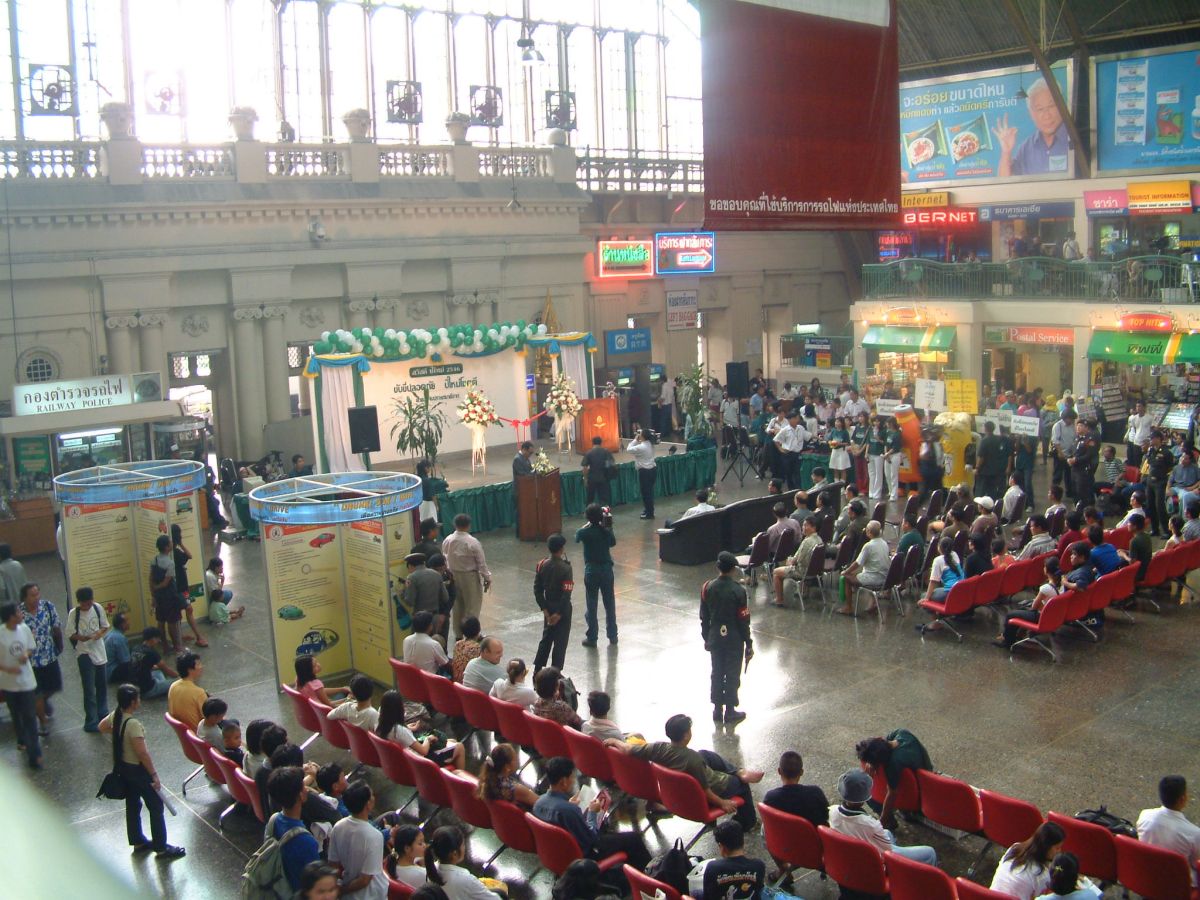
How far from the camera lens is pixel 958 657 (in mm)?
11844

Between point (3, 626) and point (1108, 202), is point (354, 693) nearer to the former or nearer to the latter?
point (3, 626)

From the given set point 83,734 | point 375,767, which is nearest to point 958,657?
point 375,767

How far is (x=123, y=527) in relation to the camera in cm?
1327

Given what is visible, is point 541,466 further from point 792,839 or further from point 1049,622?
point 792,839

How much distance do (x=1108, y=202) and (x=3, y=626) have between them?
80.3 feet

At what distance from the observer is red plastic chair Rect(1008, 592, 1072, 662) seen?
37.6 feet

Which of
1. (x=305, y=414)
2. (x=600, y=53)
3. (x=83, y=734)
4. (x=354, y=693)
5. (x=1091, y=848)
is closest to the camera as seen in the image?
(x=1091, y=848)

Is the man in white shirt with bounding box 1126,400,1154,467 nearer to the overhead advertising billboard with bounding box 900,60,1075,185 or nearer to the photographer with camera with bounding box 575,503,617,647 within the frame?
the overhead advertising billboard with bounding box 900,60,1075,185

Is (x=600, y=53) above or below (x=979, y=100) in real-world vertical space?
Answer: above

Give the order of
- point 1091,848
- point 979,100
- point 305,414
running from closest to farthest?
point 1091,848
point 305,414
point 979,100

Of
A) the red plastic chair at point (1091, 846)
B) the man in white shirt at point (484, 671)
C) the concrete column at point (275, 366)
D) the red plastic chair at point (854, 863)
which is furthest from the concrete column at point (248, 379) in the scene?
the red plastic chair at point (1091, 846)

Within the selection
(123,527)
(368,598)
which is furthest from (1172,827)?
(123,527)

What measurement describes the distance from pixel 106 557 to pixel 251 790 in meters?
6.20

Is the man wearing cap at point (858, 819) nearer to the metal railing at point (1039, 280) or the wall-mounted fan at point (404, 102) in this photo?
the metal railing at point (1039, 280)
